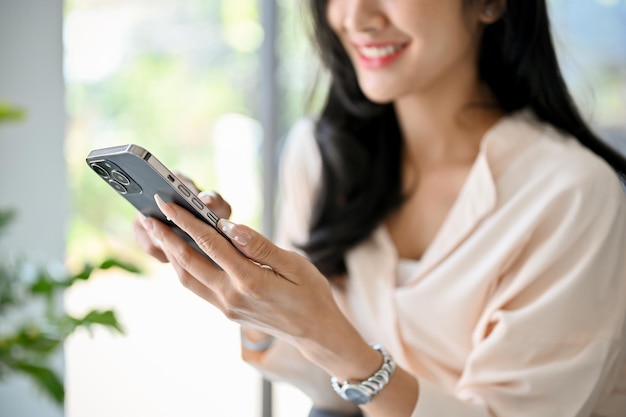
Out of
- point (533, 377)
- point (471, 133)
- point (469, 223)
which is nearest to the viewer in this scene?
point (533, 377)

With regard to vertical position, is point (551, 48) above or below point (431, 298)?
above

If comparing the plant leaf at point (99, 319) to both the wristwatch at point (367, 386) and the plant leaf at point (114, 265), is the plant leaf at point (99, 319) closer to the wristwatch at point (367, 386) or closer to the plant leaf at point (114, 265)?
the plant leaf at point (114, 265)

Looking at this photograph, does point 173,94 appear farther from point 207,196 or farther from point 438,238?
point 207,196

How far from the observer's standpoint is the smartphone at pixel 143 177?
0.77 meters

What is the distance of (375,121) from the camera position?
61.1 inches

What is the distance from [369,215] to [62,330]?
644mm

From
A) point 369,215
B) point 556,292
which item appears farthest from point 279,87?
point 556,292

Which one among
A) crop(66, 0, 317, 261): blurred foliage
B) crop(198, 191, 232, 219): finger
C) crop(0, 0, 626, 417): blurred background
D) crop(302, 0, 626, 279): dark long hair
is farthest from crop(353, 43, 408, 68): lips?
crop(66, 0, 317, 261): blurred foliage

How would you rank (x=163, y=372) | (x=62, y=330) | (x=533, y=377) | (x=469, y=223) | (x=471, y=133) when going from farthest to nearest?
(x=163, y=372), (x=471, y=133), (x=469, y=223), (x=533, y=377), (x=62, y=330)

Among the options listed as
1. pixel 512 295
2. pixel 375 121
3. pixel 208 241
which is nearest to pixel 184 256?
pixel 208 241

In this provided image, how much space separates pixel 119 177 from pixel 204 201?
134 mm

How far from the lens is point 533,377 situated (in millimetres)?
1102

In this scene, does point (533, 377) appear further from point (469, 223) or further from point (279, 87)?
point (279, 87)

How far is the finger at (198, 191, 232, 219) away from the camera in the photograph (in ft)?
3.11
